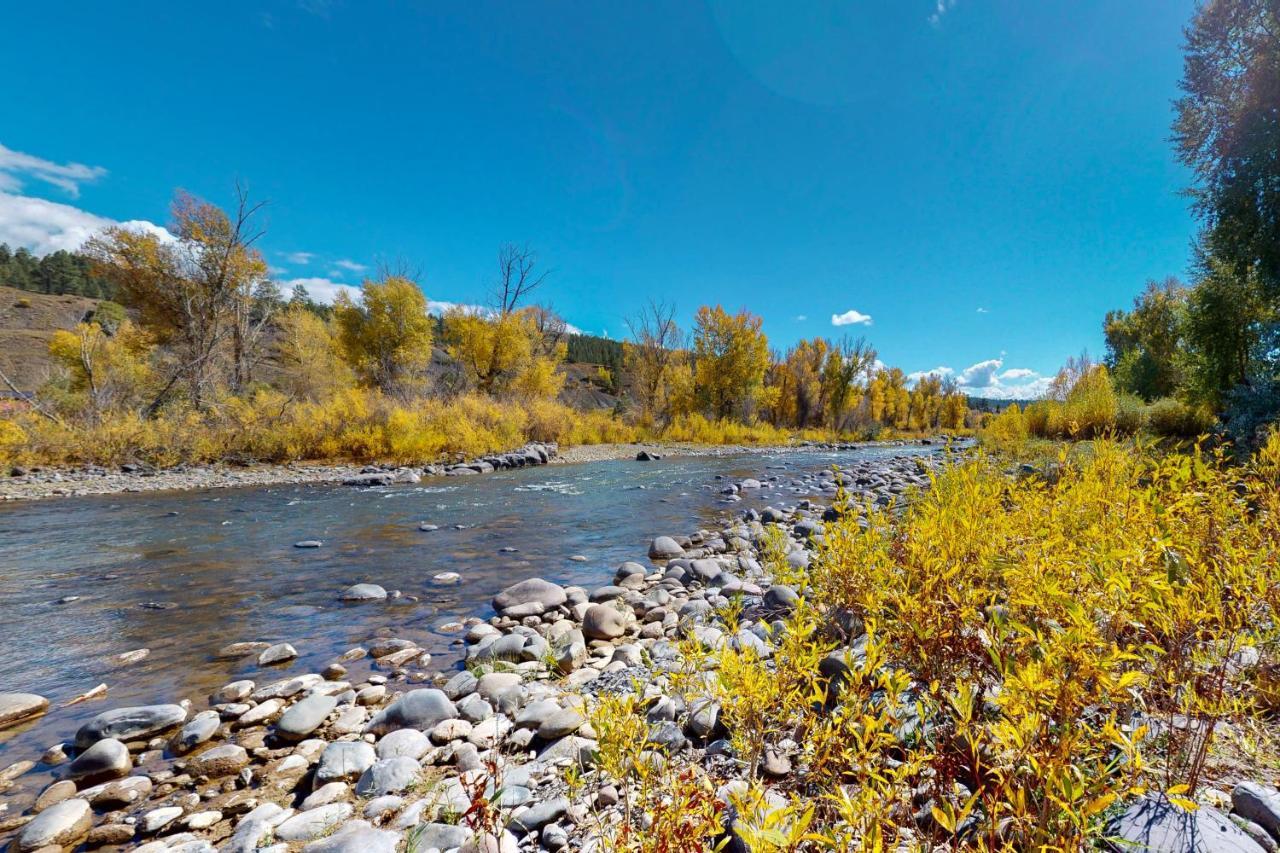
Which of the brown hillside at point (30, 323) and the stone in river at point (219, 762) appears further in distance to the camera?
the brown hillside at point (30, 323)

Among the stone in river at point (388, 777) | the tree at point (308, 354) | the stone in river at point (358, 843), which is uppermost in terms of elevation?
the tree at point (308, 354)

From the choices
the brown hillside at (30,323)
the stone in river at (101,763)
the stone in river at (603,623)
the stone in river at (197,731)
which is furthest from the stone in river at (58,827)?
the brown hillside at (30,323)

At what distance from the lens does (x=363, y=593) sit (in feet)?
15.7

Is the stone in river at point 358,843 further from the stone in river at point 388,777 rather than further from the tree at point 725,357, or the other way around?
the tree at point 725,357

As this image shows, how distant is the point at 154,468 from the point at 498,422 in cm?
957

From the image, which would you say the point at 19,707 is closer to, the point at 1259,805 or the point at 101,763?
the point at 101,763

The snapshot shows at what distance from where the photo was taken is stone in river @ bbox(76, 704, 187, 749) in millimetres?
2613

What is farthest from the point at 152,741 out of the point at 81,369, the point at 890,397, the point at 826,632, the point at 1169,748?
the point at 890,397

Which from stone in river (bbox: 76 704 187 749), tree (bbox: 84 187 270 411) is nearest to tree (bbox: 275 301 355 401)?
tree (bbox: 84 187 270 411)

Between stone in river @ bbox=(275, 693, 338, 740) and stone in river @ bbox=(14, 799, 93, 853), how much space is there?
0.73 metres

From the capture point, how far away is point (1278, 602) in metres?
1.62

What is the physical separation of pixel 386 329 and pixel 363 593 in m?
26.9

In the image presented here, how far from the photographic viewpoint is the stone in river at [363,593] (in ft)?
15.6

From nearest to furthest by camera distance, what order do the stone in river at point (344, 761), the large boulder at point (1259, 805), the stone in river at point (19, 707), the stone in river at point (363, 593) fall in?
the large boulder at point (1259, 805)
the stone in river at point (344, 761)
the stone in river at point (19, 707)
the stone in river at point (363, 593)
